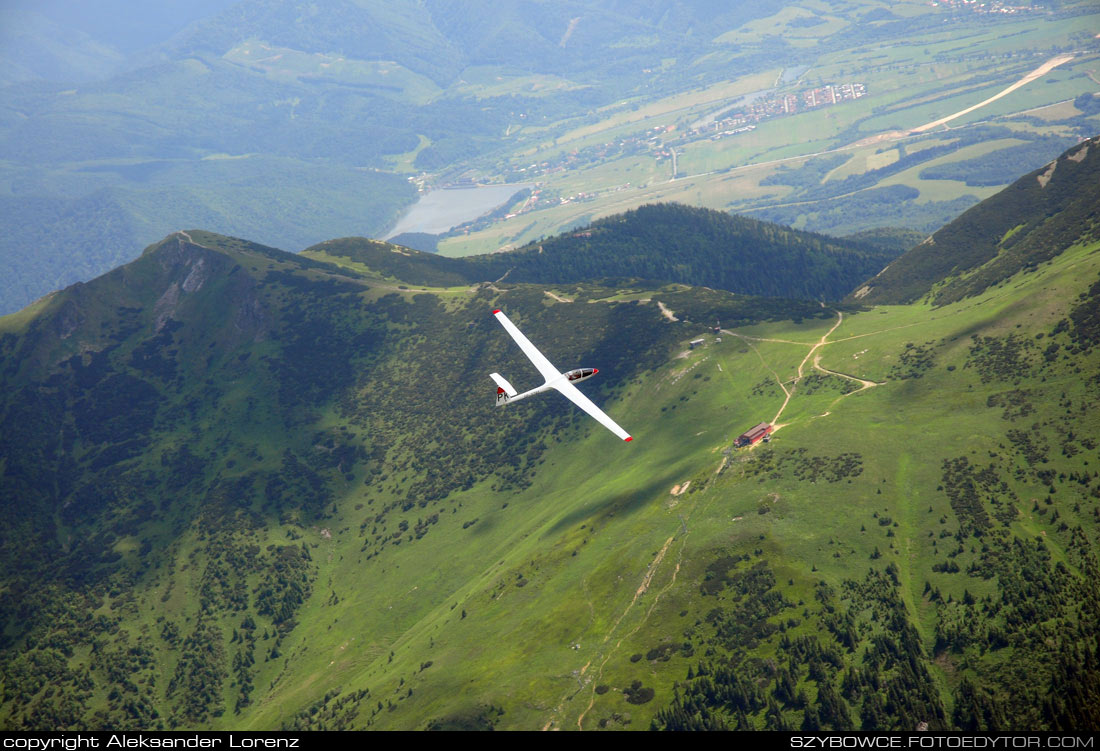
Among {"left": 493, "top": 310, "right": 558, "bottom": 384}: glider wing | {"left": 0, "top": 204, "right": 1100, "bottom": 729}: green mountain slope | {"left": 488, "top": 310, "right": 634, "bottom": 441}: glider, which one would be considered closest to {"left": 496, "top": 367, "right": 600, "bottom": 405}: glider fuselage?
{"left": 488, "top": 310, "right": 634, "bottom": 441}: glider

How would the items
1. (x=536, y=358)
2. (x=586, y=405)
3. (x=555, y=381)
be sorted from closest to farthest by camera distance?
(x=586, y=405) < (x=555, y=381) < (x=536, y=358)

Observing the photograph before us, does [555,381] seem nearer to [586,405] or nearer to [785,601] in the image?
[586,405]

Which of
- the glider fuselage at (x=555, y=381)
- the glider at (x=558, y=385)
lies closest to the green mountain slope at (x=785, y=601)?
the glider at (x=558, y=385)

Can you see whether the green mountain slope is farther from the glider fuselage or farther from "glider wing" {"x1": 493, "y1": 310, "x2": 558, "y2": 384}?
"glider wing" {"x1": 493, "y1": 310, "x2": 558, "y2": 384}

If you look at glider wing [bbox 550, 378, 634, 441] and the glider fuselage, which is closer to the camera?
glider wing [bbox 550, 378, 634, 441]

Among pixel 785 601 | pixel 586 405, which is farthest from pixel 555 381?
pixel 785 601

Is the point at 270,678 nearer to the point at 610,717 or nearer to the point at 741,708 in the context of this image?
the point at 610,717

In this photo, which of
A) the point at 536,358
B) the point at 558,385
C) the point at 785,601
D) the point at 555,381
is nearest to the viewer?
the point at 785,601

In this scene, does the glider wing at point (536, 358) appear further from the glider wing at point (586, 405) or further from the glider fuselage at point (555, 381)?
the glider wing at point (586, 405)

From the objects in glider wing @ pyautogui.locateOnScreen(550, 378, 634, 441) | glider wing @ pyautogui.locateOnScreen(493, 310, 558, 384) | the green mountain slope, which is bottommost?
the green mountain slope

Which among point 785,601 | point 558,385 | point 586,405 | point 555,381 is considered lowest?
point 785,601

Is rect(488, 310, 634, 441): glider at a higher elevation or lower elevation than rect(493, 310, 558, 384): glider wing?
lower
